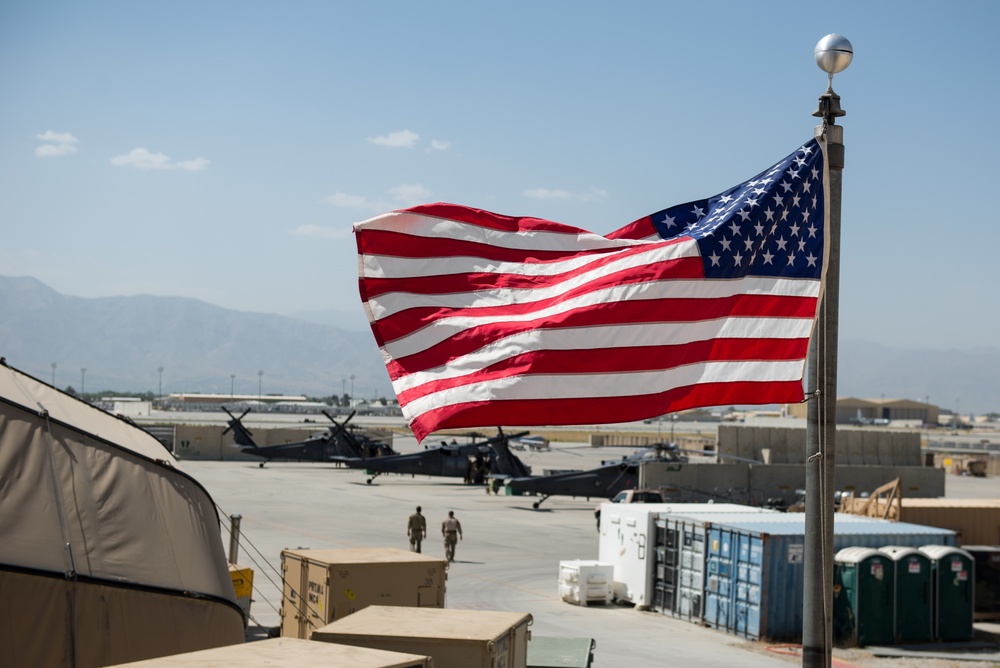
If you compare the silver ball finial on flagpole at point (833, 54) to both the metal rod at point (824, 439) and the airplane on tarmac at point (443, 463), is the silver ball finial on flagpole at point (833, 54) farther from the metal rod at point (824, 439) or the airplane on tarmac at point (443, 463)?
the airplane on tarmac at point (443, 463)

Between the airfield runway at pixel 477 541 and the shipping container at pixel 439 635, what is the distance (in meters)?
6.25

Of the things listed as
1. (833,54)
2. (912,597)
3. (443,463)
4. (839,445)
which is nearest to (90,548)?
(833,54)

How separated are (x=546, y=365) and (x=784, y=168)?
221 cm

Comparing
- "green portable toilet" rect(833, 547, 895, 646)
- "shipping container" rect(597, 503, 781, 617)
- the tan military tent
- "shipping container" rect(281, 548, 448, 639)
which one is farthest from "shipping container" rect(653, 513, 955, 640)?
the tan military tent

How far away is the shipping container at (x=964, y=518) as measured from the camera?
22562 millimetres

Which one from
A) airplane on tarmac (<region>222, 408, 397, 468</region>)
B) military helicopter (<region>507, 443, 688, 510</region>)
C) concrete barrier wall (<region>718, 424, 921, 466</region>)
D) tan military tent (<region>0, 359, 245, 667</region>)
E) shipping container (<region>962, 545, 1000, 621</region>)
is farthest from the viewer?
airplane on tarmac (<region>222, 408, 397, 468</region>)

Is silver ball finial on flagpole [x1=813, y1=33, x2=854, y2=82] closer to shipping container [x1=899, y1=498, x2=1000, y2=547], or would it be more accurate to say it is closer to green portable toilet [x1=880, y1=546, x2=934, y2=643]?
green portable toilet [x1=880, y1=546, x2=934, y2=643]

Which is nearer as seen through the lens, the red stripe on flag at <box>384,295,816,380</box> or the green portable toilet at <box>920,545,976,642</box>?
the red stripe on flag at <box>384,295,816,380</box>

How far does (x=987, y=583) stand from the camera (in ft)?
65.5

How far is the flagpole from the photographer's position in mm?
6695

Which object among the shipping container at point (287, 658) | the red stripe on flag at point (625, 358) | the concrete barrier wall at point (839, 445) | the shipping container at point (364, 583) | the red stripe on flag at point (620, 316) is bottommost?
the shipping container at point (364, 583)

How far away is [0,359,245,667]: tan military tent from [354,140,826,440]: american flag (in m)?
3.21

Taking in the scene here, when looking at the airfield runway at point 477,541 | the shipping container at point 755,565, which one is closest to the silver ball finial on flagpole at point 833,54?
the airfield runway at point 477,541

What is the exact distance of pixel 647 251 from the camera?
746 centimetres
